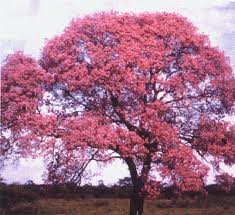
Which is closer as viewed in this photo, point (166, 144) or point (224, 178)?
point (166, 144)

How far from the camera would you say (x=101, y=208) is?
33.4 m

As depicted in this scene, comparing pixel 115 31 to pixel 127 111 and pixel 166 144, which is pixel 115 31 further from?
pixel 166 144

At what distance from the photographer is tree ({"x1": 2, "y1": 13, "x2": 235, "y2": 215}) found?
23109 mm

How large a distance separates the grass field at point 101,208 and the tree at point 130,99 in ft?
20.8

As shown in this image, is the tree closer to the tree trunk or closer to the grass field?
the tree trunk

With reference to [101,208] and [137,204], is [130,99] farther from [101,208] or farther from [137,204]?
[101,208]

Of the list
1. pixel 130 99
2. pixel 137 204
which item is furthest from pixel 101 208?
pixel 130 99

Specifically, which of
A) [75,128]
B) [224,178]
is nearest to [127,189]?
[224,178]

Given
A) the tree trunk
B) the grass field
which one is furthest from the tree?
the grass field

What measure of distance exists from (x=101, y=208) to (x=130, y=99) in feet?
36.4

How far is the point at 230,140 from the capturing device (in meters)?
25.3

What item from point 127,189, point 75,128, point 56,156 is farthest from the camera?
point 127,189

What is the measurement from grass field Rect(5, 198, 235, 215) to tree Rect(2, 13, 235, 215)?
633 centimetres

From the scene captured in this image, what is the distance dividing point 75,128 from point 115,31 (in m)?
4.37
